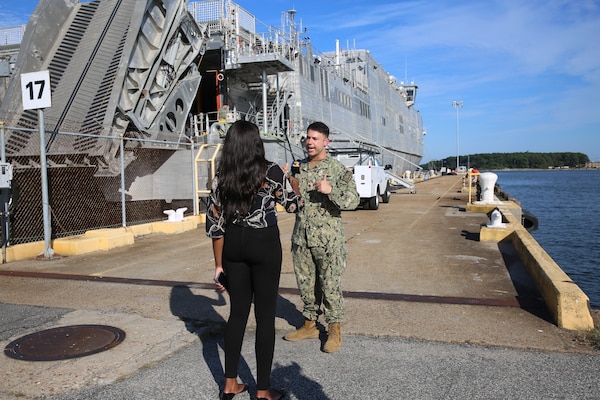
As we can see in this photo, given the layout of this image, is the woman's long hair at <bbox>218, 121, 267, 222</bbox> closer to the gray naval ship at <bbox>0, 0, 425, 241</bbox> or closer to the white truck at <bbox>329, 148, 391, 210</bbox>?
the gray naval ship at <bbox>0, 0, 425, 241</bbox>

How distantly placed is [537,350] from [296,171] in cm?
234

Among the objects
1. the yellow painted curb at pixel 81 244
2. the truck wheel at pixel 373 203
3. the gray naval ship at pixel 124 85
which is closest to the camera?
the yellow painted curb at pixel 81 244

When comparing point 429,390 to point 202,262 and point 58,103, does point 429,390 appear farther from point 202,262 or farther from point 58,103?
point 58,103

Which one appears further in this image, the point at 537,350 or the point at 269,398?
the point at 537,350

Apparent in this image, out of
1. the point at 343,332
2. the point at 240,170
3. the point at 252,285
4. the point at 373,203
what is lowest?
the point at 343,332

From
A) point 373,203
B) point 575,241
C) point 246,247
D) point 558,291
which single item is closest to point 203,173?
point 373,203

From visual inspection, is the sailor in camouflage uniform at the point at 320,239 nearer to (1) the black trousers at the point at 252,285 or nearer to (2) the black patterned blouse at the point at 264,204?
(2) the black patterned blouse at the point at 264,204

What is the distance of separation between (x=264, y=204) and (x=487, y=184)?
13147 mm

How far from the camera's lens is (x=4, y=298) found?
564cm

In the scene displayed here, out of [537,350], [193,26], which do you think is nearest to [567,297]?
[537,350]

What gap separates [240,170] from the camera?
2.95 m

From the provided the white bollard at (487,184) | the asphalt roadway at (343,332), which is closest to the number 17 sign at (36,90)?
the asphalt roadway at (343,332)

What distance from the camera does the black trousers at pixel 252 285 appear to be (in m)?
2.94

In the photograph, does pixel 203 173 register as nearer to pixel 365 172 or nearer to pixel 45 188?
pixel 365 172
